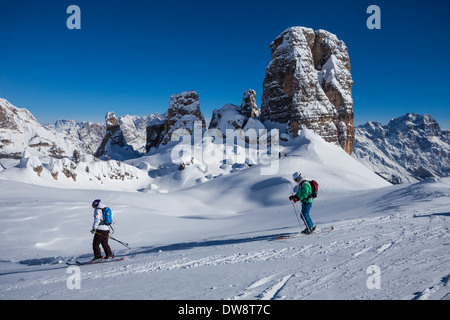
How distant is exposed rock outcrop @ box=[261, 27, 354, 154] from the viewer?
69.7 metres

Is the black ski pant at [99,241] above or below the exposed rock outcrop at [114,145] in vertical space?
below

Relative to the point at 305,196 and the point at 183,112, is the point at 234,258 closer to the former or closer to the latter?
the point at 305,196

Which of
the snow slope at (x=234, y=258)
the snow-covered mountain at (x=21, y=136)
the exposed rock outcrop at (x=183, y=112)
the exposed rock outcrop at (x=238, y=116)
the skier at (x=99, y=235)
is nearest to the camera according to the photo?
the snow slope at (x=234, y=258)

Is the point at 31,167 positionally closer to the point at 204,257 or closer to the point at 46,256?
the point at 46,256

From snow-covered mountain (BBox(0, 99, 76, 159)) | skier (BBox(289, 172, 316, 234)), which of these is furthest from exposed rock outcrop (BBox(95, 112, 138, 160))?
skier (BBox(289, 172, 316, 234))

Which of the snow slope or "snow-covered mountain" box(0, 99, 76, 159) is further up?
"snow-covered mountain" box(0, 99, 76, 159)

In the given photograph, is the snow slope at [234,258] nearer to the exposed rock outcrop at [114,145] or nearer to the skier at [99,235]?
the skier at [99,235]

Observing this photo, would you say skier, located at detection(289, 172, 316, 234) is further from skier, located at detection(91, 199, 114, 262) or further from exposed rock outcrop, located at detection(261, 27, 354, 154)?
exposed rock outcrop, located at detection(261, 27, 354, 154)

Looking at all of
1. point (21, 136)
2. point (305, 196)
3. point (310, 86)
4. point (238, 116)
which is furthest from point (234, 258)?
point (21, 136)

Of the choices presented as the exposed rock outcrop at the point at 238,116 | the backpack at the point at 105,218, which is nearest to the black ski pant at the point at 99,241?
the backpack at the point at 105,218

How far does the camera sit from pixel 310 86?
71000 millimetres

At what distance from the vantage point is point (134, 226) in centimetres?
1487

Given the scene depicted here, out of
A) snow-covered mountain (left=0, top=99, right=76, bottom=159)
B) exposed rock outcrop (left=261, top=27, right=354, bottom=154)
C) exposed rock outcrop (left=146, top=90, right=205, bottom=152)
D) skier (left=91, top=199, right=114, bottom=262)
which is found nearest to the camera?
skier (left=91, top=199, right=114, bottom=262)

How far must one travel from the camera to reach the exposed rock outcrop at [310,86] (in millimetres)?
69688
